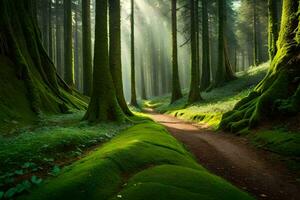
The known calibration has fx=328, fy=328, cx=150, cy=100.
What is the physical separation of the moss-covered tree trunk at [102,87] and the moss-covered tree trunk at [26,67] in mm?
2692

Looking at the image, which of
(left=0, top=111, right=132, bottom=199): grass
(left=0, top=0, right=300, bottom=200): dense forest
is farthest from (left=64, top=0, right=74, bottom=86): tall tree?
(left=0, top=111, right=132, bottom=199): grass

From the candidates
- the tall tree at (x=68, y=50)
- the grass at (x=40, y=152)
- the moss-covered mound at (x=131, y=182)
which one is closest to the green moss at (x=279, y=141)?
the moss-covered mound at (x=131, y=182)

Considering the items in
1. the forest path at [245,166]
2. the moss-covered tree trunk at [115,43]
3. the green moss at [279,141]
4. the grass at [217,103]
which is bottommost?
the forest path at [245,166]

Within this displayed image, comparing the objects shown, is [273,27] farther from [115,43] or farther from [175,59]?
[175,59]

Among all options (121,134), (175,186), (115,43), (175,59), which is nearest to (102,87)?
(121,134)

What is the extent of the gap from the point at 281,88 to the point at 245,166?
477 cm

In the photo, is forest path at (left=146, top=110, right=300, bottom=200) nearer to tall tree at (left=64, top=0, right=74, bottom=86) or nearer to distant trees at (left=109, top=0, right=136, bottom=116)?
distant trees at (left=109, top=0, right=136, bottom=116)

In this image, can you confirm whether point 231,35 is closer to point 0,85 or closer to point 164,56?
point 164,56

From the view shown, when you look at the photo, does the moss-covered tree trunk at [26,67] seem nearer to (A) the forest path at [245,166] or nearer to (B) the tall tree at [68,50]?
(B) the tall tree at [68,50]

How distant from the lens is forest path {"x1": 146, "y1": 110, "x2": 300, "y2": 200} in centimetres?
708

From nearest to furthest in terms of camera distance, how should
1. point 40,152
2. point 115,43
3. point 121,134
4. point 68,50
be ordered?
point 40,152, point 121,134, point 115,43, point 68,50

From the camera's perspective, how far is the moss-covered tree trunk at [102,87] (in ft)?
47.0

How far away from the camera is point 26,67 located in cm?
1588

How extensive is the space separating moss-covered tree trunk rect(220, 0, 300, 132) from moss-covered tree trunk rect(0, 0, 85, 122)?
8682 mm
